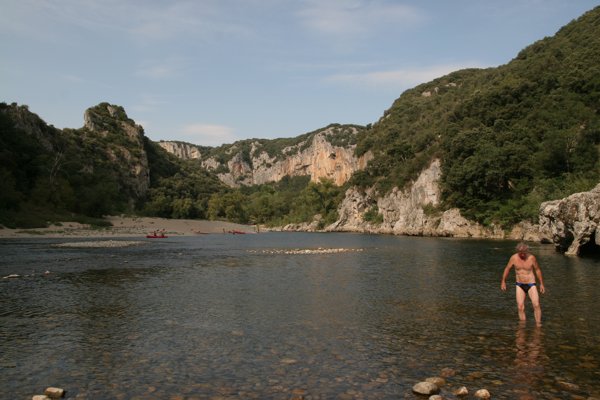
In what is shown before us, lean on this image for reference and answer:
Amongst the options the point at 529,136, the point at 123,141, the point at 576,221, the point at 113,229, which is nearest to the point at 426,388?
the point at 576,221

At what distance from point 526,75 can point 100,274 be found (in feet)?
312

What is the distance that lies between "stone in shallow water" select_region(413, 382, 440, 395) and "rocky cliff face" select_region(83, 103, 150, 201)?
15707 cm

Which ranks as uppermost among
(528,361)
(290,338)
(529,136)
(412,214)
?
(529,136)

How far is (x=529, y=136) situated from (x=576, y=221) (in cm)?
4900

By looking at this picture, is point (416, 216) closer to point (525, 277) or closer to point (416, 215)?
point (416, 215)

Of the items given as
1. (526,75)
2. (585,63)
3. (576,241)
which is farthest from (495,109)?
(576,241)

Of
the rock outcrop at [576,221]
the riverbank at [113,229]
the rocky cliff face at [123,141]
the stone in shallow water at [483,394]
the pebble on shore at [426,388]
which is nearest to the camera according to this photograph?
the stone in shallow water at [483,394]

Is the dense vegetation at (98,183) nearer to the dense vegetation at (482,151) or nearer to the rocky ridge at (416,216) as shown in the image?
the dense vegetation at (482,151)

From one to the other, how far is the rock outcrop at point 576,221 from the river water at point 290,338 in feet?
46.5

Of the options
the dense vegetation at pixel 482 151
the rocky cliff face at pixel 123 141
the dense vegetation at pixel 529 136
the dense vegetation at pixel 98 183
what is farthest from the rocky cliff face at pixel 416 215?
the rocky cliff face at pixel 123 141

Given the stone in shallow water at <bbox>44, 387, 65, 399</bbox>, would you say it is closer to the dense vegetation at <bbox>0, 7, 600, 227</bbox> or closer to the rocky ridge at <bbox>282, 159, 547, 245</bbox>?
the dense vegetation at <bbox>0, 7, 600, 227</bbox>

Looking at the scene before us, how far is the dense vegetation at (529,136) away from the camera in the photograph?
6869 cm

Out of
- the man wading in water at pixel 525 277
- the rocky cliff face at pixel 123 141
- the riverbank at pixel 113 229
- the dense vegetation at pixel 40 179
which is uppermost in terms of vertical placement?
the rocky cliff face at pixel 123 141

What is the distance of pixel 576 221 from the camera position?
39.0 meters
